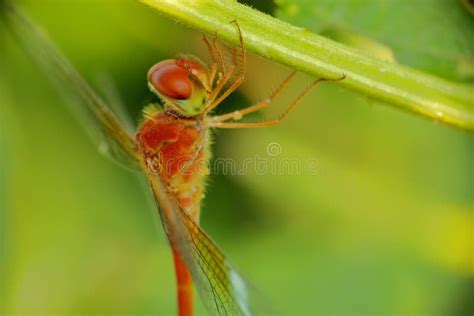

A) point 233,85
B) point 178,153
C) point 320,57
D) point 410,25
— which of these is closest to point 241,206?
point 178,153

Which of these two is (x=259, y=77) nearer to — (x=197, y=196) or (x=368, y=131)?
(x=197, y=196)

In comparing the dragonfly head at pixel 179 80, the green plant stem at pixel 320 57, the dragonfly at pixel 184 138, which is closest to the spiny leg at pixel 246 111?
the dragonfly at pixel 184 138

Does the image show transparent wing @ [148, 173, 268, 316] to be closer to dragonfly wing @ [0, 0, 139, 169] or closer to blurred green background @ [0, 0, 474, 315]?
dragonfly wing @ [0, 0, 139, 169]

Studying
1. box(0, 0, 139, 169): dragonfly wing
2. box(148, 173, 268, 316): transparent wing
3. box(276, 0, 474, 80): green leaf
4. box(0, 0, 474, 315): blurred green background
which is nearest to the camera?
box(276, 0, 474, 80): green leaf

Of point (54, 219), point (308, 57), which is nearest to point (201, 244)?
point (308, 57)

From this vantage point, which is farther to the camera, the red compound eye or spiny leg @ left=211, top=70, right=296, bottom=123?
spiny leg @ left=211, top=70, right=296, bottom=123

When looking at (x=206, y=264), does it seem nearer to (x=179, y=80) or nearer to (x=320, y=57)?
(x=179, y=80)


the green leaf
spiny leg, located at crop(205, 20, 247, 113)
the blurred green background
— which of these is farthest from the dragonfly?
the blurred green background
